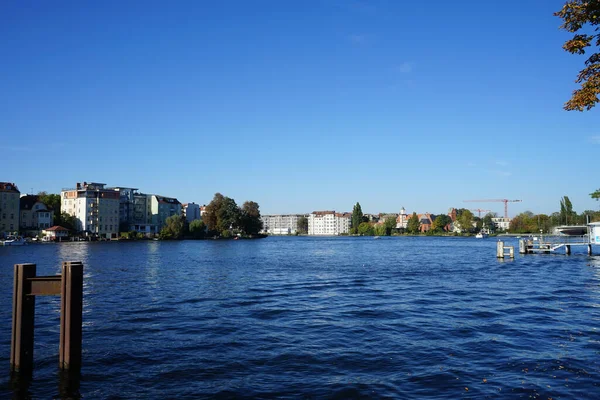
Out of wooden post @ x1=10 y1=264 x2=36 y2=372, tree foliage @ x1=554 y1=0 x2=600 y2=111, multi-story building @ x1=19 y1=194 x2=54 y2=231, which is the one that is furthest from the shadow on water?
multi-story building @ x1=19 y1=194 x2=54 y2=231

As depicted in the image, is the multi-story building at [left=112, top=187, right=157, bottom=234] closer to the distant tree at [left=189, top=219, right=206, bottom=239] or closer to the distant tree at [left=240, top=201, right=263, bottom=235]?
the distant tree at [left=189, top=219, right=206, bottom=239]

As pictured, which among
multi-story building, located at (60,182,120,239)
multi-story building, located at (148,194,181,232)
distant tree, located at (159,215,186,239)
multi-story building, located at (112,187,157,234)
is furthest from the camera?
multi-story building, located at (148,194,181,232)

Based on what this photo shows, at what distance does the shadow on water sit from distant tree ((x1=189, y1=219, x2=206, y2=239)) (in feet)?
531

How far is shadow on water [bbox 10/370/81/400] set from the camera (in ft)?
39.0

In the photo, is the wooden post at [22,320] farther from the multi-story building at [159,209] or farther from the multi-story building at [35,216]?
the multi-story building at [159,209]

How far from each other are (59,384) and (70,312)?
186cm

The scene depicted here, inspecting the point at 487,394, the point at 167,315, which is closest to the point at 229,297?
the point at 167,315

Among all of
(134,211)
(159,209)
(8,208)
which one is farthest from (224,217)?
(8,208)

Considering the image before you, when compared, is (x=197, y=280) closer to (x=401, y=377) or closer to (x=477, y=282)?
(x=477, y=282)

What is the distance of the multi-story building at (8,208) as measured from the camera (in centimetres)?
13462

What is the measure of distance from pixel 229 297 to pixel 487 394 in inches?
763

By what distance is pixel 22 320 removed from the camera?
1298cm

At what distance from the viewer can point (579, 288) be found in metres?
32.4

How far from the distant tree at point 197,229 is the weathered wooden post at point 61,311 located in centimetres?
16152
